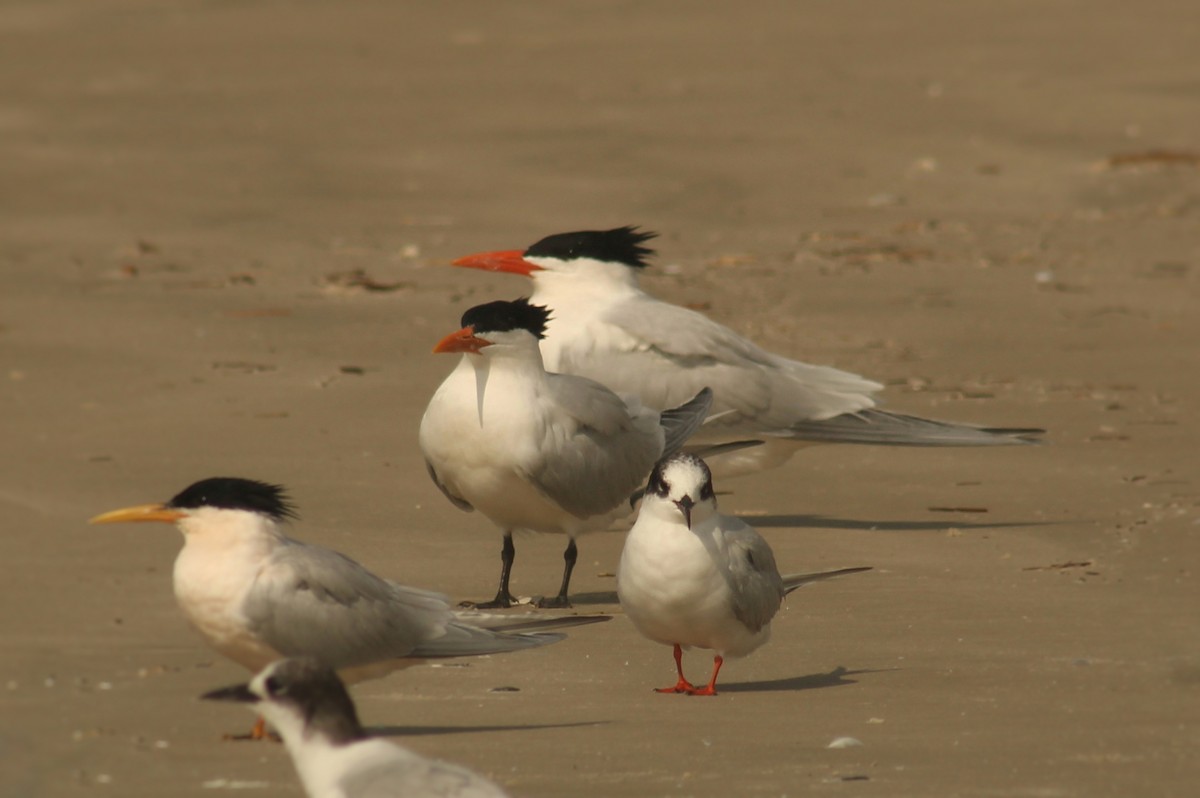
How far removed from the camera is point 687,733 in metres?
4.96

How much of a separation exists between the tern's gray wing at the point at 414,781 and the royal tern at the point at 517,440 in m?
2.79

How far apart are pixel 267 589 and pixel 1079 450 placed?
4.31 meters

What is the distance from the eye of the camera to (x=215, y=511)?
194 inches

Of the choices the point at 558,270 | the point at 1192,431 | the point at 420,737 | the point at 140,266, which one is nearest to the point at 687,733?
the point at 420,737

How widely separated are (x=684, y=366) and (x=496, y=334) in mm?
1423

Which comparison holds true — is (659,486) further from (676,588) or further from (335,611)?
(335,611)

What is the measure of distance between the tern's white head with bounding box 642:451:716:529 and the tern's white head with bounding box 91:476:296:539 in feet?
3.34

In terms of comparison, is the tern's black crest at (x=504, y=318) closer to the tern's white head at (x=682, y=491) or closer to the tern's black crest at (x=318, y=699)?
the tern's white head at (x=682, y=491)

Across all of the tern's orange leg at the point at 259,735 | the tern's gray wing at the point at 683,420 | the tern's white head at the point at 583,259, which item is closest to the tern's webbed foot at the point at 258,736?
the tern's orange leg at the point at 259,735

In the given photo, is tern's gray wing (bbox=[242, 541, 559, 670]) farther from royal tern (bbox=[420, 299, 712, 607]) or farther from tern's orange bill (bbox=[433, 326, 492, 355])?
tern's orange bill (bbox=[433, 326, 492, 355])

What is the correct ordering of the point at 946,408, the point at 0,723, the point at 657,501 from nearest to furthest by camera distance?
the point at 0,723
the point at 657,501
the point at 946,408

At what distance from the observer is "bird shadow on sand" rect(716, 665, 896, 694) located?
551 centimetres

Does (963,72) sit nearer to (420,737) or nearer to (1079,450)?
(1079,450)

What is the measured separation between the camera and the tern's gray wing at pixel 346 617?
192 inches
